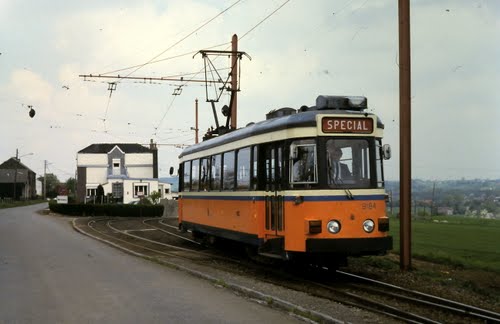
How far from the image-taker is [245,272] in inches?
544

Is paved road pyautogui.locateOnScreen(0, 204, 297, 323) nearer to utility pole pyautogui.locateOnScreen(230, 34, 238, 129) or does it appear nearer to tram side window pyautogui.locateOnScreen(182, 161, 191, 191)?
tram side window pyautogui.locateOnScreen(182, 161, 191, 191)

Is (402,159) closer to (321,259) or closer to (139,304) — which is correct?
(321,259)

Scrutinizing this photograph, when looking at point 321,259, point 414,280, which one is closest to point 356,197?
point 321,259

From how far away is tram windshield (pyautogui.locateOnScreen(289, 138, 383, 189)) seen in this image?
455 inches

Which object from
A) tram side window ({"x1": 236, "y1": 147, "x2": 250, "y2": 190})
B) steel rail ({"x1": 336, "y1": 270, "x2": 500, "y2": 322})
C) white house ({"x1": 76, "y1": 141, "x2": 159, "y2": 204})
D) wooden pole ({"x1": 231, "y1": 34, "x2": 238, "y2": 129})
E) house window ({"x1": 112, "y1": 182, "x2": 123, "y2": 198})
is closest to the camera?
steel rail ({"x1": 336, "y1": 270, "x2": 500, "y2": 322})

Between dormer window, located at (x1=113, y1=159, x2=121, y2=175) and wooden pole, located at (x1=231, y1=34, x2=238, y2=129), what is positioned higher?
wooden pole, located at (x1=231, y1=34, x2=238, y2=129)

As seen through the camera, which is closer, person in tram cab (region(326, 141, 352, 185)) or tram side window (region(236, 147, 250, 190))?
person in tram cab (region(326, 141, 352, 185))

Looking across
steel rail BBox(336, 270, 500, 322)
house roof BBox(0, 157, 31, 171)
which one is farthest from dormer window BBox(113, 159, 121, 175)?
steel rail BBox(336, 270, 500, 322)

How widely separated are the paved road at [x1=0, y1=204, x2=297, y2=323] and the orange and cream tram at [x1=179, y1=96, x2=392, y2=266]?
1943mm

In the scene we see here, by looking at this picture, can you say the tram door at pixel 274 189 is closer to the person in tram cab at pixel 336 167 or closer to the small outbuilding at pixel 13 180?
the person in tram cab at pixel 336 167

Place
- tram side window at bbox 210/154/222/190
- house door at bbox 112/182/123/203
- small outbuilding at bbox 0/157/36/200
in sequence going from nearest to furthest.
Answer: tram side window at bbox 210/154/222/190 → house door at bbox 112/182/123/203 → small outbuilding at bbox 0/157/36/200

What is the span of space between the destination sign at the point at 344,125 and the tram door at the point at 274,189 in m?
1.07

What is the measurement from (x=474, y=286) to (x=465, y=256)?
4731 mm

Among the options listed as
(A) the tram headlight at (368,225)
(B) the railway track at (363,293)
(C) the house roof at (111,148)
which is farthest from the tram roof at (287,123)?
(C) the house roof at (111,148)
